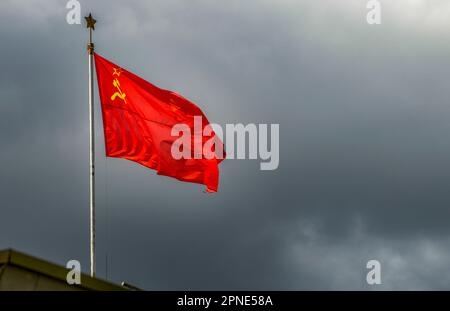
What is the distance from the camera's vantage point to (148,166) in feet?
101

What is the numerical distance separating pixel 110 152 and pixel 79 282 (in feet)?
26.9

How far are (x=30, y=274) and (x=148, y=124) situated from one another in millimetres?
11319

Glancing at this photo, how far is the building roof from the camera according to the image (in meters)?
21.1

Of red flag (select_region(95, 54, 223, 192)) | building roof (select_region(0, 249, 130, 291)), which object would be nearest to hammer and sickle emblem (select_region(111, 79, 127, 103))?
red flag (select_region(95, 54, 223, 192))

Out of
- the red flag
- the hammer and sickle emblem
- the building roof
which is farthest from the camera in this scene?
the hammer and sickle emblem

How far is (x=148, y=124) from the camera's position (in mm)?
32000

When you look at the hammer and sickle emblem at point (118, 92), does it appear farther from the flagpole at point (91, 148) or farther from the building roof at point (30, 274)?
the building roof at point (30, 274)

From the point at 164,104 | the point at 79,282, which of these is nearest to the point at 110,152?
the point at 164,104

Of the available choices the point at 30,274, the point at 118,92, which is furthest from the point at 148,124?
the point at 30,274

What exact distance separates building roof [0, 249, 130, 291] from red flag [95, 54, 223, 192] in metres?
8.38

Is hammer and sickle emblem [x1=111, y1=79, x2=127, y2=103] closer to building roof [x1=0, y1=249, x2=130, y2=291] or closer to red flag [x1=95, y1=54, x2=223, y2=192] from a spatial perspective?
red flag [x1=95, y1=54, x2=223, y2=192]

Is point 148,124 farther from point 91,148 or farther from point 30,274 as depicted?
point 30,274

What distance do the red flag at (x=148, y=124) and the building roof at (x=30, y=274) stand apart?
8383 mm
